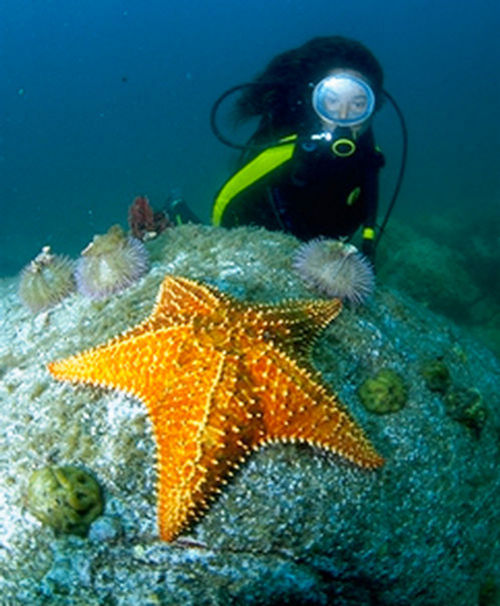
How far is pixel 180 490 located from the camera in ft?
9.36

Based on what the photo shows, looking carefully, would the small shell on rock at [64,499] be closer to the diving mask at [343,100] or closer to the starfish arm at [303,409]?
the starfish arm at [303,409]

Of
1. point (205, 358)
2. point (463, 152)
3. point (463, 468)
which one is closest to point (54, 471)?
point (205, 358)

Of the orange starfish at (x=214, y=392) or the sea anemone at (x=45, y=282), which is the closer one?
the orange starfish at (x=214, y=392)

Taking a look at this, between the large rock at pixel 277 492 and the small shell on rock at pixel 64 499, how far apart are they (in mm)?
102

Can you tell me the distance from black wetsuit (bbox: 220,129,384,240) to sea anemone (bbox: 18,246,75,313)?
8.72 feet

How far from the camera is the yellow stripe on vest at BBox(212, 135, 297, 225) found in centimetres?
632

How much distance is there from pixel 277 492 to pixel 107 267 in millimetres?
2798

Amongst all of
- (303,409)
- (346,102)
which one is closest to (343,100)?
(346,102)

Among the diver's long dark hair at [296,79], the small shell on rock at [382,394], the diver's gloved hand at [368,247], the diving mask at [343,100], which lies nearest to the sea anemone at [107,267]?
the small shell on rock at [382,394]

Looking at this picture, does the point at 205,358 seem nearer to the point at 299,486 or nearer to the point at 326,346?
the point at 299,486

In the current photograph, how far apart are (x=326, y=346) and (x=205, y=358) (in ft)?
5.01

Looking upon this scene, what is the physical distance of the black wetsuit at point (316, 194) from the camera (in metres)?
6.16

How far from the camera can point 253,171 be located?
6.61 meters

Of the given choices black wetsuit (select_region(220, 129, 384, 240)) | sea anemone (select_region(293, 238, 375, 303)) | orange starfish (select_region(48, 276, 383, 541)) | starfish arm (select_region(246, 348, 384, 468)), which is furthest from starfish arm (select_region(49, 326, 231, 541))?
black wetsuit (select_region(220, 129, 384, 240))
